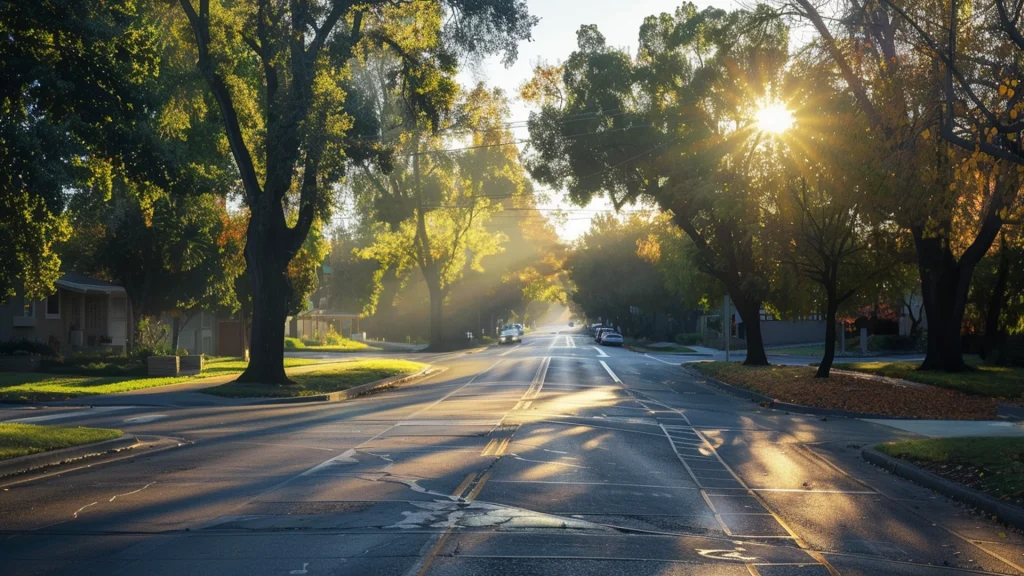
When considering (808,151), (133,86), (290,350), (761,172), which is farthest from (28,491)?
(290,350)

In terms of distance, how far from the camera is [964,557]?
919 centimetres

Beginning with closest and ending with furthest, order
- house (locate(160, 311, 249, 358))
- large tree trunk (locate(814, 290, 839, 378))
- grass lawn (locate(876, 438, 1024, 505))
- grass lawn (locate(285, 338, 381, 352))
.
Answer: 1. grass lawn (locate(876, 438, 1024, 505))
2. large tree trunk (locate(814, 290, 839, 378))
3. house (locate(160, 311, 249, 358))
4. grass lawn (locate(285, 338, 381, 352))

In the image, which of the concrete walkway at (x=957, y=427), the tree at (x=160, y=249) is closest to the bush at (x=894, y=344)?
the concrete walkway at (x=957, y=427)

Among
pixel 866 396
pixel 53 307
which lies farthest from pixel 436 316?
pixel 866 396

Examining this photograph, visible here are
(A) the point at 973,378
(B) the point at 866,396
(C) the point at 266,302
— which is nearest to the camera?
(B) the point at 866,396

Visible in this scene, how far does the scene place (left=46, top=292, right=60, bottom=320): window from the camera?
42.4 metres

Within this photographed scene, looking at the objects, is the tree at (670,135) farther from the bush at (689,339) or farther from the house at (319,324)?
the house at (319,324)

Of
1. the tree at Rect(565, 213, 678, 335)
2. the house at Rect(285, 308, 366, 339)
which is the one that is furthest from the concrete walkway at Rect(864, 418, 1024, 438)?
the house at Rect(285, 308, 366, 339)

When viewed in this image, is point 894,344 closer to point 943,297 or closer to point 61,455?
point 943,297

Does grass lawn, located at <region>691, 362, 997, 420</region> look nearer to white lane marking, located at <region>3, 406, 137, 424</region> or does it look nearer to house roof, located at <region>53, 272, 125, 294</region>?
white lane marking, located at <region>3, 406, 137, 424</region>

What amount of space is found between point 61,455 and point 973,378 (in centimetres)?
2554

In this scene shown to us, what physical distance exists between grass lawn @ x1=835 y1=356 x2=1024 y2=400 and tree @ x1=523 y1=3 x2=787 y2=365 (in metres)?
6.15

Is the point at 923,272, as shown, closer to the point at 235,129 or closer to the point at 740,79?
the point at 740,79

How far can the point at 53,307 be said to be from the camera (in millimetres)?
42875
